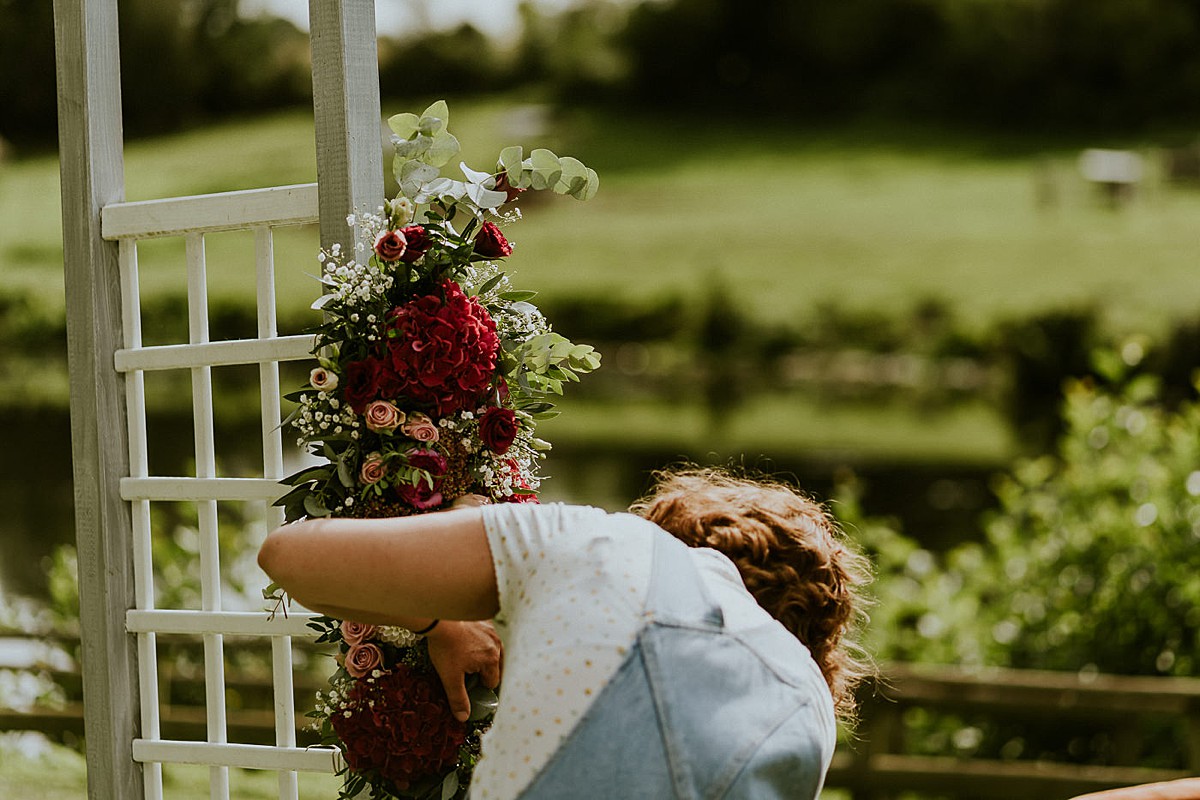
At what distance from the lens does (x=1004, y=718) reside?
423cm

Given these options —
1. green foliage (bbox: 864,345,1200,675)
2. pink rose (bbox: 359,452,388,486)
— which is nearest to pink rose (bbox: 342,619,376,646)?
pink rose (bbox: 359,452,388,486)

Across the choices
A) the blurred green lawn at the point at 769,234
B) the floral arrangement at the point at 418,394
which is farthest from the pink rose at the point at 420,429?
the blurred green lawn at the point at 769,234

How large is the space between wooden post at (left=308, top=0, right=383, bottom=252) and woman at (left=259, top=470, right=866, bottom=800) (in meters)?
0.77

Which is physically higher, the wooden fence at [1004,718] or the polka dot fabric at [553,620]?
the polka dot fabric at [553,620]

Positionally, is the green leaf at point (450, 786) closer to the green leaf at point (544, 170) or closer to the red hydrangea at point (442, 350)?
the red hydrangea at point (442, 350)

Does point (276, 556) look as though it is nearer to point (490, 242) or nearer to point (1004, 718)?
point (490, 242)

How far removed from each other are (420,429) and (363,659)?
14.6 inches

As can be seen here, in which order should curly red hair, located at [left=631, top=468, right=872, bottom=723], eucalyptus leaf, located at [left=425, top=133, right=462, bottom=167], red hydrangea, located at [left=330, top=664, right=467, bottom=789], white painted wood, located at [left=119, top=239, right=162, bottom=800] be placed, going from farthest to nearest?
white painted wood, located at [left=119, top=239, right=162, bottom=800]
eucalyptus leaf, located at [left=425, top=133, right=462, bottom=167]
red hydrangea, located at [left=330, top=664, right=467, bottom=789]
curly red hair, located at [left=631, top=468, right=872, bottom=723]

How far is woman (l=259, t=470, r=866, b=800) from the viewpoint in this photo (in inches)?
53.7

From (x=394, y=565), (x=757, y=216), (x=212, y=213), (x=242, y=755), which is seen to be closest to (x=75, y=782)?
(x=242, y=755)

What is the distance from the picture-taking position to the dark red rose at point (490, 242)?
1.99 m

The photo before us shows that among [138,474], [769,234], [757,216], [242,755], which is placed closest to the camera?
[242,755]

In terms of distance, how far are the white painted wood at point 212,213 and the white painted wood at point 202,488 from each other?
46 cm

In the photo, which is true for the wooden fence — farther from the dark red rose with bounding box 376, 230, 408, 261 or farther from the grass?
the dark red rose with bounding box 376, 230, 408, 261
